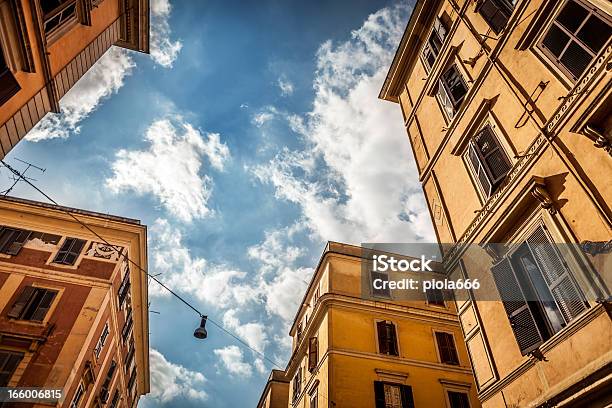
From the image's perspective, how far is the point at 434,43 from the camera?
11.7 metres

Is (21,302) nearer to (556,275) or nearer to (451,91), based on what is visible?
(451,91)

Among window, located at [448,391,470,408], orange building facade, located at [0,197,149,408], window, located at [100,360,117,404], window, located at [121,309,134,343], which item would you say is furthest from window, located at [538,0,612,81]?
window, located at [100,360,117,404]

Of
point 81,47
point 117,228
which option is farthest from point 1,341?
point 81,47

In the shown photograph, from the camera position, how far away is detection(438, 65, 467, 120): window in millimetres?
9734

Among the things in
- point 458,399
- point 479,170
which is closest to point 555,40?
point 479,170

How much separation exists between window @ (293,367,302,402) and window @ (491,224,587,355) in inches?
686

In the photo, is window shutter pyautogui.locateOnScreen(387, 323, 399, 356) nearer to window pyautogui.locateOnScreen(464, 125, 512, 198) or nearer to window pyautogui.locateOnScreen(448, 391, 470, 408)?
window pyautogui.locateOnScreen(448, 391, 470, 408)

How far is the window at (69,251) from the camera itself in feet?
59.1

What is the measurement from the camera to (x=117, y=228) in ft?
66.0

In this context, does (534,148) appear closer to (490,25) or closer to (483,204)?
(483,204)

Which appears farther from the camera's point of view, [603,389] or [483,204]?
[483,204]

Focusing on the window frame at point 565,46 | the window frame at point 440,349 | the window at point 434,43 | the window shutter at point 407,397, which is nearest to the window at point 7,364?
the window shutter at point 407,397

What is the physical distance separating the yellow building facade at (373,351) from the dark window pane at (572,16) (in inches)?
595

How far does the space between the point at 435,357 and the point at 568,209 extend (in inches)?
583
